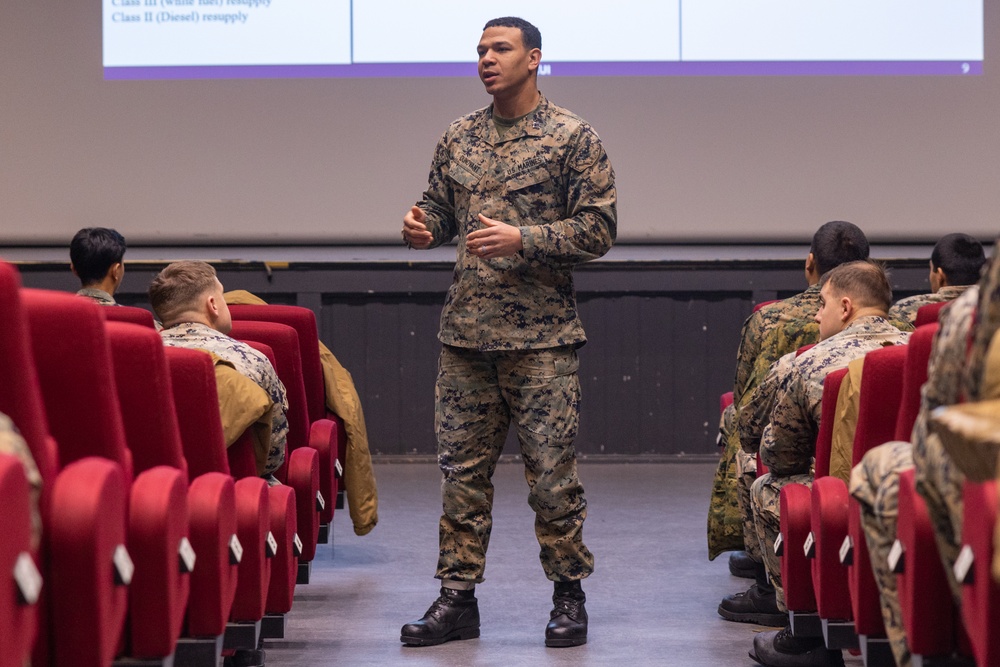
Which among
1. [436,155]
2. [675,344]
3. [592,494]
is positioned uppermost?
[436,155]

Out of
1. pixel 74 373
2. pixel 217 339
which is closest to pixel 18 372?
pixel 74 373

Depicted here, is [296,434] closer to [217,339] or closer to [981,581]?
[217,339]

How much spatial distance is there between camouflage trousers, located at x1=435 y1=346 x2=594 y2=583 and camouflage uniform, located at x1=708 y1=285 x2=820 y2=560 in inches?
21.3

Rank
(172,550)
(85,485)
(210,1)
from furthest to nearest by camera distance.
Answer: (210,1) → (172,550) → (85,485)

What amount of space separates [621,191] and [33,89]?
267cm

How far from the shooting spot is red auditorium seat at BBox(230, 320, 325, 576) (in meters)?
3.05

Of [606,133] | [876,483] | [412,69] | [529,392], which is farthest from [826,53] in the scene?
[876,483]

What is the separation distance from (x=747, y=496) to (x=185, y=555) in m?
1.79

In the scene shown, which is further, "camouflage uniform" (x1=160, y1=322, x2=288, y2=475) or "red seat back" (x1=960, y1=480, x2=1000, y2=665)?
"camouflage uniform" (x1=160, y1=322, x2=288, y2=475)

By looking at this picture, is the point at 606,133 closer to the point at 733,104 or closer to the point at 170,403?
the point at 733,104

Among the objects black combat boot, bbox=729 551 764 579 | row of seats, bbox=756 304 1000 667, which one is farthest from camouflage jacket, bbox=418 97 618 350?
black combat boot, bbox=729 551 764 579

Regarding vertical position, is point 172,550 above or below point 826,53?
below

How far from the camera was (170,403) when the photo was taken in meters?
1.96

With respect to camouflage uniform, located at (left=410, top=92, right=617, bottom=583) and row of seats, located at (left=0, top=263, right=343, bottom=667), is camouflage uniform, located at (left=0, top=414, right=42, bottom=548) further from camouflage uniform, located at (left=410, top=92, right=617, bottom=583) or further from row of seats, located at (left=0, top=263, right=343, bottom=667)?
camouflage uniform, located at (left=410, top=92, right=617, bottom=583)
